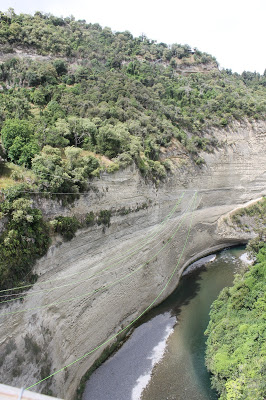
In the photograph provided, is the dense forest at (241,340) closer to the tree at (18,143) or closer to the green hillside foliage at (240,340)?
the green hillside foliage at (240,340)

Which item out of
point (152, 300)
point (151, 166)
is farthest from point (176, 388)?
point (151, 166)

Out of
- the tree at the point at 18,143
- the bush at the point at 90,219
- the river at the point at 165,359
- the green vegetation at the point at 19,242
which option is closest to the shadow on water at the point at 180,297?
the river at the point at 165,359

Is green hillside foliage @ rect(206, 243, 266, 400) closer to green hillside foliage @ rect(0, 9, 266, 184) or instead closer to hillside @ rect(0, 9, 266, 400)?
hillside @ rect(0, 9, 266, 400)

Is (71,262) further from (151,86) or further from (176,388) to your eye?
(151,86)

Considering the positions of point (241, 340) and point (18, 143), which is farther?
point (18, 143)

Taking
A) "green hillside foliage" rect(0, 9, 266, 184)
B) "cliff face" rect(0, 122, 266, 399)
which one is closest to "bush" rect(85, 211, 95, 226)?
"cliff face" rect(0, 122, 266, 399)

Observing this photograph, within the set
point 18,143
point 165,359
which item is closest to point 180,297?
point 165,359

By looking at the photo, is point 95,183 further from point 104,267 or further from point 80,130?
point 80,130

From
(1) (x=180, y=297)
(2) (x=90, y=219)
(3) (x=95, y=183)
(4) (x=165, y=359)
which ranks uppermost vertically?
(3) (x=95, y=183)
